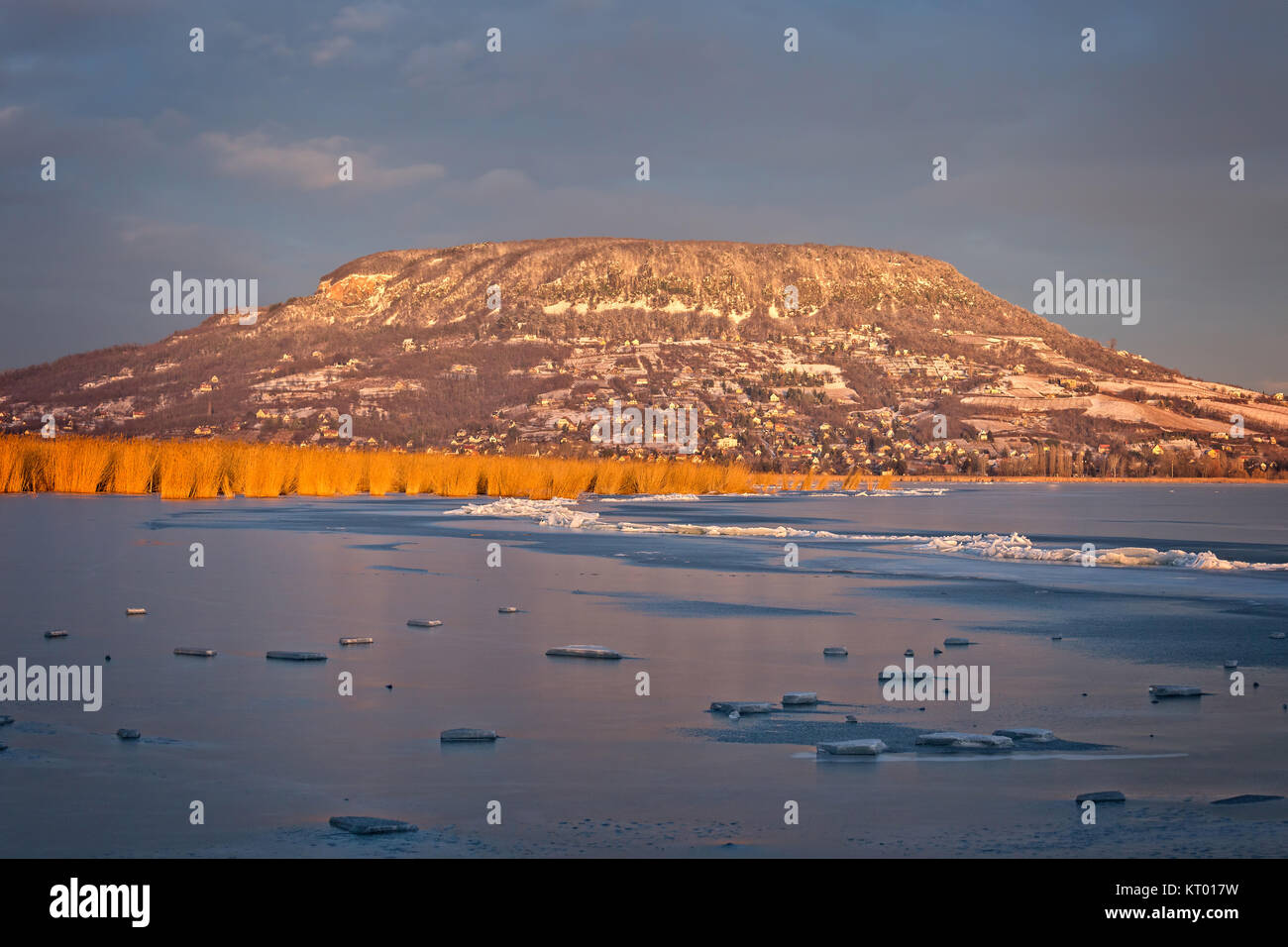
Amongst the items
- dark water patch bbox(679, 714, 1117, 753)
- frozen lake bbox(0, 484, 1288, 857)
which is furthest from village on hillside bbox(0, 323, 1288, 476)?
dark water patch bbox(679, 714, 1117, 753)

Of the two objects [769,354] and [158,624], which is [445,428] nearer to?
[769,354]

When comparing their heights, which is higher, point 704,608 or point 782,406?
point 782,406


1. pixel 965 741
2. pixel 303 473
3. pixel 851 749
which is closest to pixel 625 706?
pixel 851 749

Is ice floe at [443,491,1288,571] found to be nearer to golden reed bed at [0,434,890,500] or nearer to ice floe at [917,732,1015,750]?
golden reed bed at [0,434,890,500]

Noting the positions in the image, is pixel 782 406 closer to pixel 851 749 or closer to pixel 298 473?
pixel 298 473

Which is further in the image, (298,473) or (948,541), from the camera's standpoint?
(298,473)

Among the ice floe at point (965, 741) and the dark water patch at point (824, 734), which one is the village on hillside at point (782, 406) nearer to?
the dark water patch at point (824, 734)

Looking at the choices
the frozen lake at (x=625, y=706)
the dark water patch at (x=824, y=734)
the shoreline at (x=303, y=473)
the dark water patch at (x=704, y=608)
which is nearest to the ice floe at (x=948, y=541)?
the frozen lake at (x=625, y=706)

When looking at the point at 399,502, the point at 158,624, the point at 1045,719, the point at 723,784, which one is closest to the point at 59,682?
the point at 158,624
